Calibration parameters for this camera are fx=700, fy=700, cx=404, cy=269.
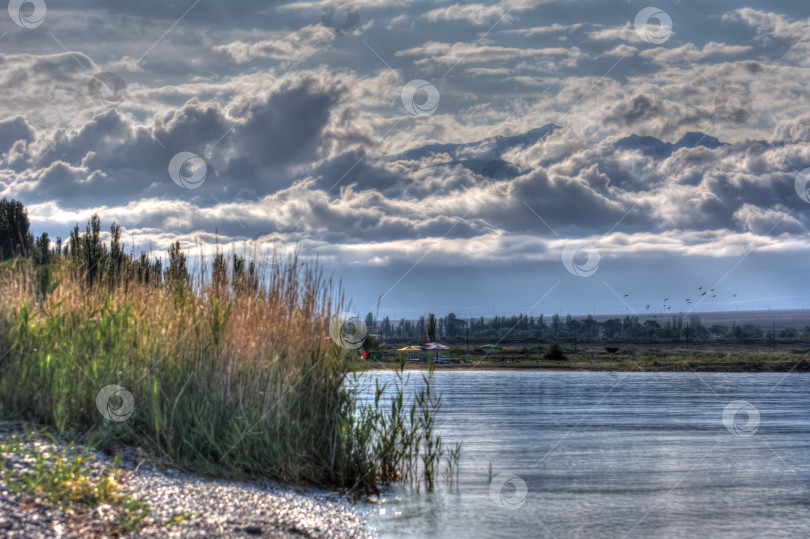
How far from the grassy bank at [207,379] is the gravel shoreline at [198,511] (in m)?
0.49

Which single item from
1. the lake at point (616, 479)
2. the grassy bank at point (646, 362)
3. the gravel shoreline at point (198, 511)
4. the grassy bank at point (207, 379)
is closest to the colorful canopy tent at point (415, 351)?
the grassy bank at point (646, 362)

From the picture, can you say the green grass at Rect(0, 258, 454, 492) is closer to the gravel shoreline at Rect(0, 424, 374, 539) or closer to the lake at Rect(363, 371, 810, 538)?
the gravel shoreline at Rect(0, 424, 374, 539)

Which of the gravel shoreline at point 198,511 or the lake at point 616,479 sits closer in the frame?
the gravel shoreline at point 198,511

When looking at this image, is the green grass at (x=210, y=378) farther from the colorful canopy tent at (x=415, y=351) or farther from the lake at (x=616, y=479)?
the colorful canopy tent at (x=415, y=351)

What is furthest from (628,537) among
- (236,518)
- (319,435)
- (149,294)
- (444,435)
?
(444,435)

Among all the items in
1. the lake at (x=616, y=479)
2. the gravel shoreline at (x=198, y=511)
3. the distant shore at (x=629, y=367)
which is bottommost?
the distant shore at (x=629, y=367)

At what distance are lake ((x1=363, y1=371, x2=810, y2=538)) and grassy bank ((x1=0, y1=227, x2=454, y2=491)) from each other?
1.34 meters

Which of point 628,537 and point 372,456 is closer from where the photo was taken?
point 628,537

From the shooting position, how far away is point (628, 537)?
991cm

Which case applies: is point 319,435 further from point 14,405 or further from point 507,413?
point 507,413

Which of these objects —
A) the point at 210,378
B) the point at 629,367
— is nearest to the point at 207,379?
the point at 210,378

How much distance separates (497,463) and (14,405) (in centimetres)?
1001

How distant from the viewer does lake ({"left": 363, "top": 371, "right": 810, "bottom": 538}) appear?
1033 cm

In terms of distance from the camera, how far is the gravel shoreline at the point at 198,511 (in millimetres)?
6402
